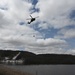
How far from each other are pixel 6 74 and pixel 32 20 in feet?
57.4

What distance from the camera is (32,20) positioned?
254 feet

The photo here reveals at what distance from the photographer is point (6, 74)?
242 ft

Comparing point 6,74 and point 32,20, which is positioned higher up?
point 32,20
